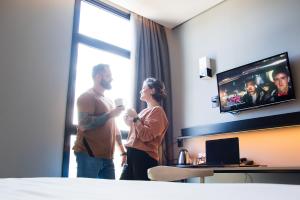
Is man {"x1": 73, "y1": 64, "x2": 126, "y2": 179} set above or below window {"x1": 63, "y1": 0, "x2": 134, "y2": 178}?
below

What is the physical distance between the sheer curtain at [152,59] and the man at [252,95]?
3.77 feet

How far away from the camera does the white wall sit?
8.14ft

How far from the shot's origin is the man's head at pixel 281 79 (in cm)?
268

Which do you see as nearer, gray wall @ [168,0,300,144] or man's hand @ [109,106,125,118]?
man's hand @ [109,106,125,118]

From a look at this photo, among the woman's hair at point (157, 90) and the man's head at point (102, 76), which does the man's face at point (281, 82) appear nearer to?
the woman's hair at point (157, 90)

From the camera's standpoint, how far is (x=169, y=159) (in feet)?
11.9

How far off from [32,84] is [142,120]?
1279 millimetres

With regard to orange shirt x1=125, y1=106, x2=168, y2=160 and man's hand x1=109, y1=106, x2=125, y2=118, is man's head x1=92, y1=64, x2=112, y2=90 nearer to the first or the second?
man's hand x1=109, y1=106, x2=125, y2=118

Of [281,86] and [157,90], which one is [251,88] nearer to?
[281,86]

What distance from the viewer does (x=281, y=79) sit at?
8.91 feet

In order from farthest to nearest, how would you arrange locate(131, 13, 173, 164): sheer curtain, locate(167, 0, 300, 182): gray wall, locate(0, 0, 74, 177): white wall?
locate(131, 13, 173, 164): sheer curtain < locate(167, 0, 300, 182): gray wall < locate(0, 0, 74, 177): white wall

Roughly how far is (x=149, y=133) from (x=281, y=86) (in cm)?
155

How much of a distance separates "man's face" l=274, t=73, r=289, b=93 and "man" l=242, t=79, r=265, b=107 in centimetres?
17

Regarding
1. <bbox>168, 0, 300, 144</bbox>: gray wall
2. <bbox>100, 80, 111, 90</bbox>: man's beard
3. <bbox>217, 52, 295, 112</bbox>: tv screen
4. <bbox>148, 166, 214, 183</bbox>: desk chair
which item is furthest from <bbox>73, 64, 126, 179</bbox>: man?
<bbox>168, 0, 300, 144</bbox>: gray wall
